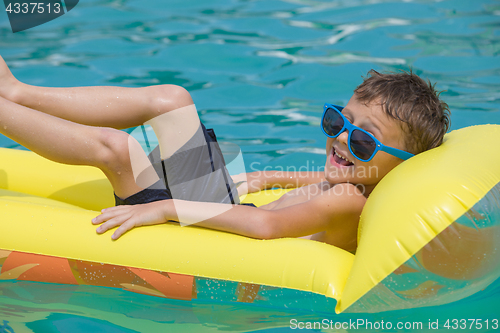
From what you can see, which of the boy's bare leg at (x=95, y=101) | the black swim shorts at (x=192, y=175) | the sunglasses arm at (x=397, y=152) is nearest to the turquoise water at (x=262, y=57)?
the black swim shorts at (x=192, y=175)

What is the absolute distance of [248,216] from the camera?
5.92 feet

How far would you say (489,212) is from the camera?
5.31 ft

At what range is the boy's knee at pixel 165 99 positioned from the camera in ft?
6.95

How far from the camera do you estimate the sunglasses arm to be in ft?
6.26

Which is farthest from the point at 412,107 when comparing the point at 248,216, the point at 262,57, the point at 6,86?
the point at 262,57

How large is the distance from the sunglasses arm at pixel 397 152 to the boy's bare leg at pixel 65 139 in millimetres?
958

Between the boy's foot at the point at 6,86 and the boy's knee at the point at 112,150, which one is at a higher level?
the boy's foot at the point at 6,86

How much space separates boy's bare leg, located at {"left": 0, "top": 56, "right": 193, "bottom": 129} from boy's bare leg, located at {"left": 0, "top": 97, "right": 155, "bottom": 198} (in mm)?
215

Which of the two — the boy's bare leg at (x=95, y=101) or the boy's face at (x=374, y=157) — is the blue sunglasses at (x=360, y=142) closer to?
the boy's face at (x=374, y=157)

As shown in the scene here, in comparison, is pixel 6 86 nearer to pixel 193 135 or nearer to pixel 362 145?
pixel 193 135

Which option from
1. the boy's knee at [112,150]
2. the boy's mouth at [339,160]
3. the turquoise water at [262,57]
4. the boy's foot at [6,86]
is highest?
the boy's foot at [6,86]

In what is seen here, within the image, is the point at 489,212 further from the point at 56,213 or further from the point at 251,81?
the point at 251,81

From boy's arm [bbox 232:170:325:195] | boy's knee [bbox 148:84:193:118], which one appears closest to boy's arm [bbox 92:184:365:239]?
boy's knee [bbox 148:84:193:118]

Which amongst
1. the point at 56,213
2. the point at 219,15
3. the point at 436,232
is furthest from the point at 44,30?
the point at 436,232
